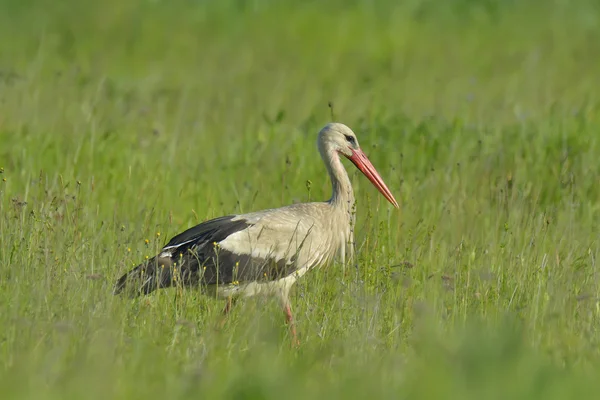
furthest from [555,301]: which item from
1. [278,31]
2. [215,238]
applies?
[278,31]

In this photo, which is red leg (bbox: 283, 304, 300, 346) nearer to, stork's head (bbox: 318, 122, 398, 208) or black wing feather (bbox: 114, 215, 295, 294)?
black wing feather (bbox: 114, 215, 295, 294)

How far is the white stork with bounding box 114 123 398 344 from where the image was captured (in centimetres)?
616

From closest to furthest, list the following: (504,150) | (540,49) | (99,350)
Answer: (99,350) → (504,150) → (540,49)

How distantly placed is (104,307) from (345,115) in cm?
602

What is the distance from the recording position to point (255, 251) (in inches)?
261

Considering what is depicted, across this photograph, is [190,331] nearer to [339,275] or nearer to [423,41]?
[339,275]

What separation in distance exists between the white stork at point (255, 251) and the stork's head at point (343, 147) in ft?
1.28

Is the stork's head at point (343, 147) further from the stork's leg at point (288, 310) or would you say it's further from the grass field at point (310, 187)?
the stork's leg at point (288, 310)

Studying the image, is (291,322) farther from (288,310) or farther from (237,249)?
(237,249)

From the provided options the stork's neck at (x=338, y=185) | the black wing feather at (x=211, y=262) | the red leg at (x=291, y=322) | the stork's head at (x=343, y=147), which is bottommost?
the red leg at (x=291, y=322)

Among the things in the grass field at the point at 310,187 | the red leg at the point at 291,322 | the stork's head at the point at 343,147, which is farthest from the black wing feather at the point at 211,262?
the stork's head at the point at 343,147

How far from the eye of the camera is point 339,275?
6.47 m

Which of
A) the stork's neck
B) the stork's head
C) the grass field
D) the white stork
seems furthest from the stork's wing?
the stork's head

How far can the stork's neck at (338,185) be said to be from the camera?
717 centimetres
